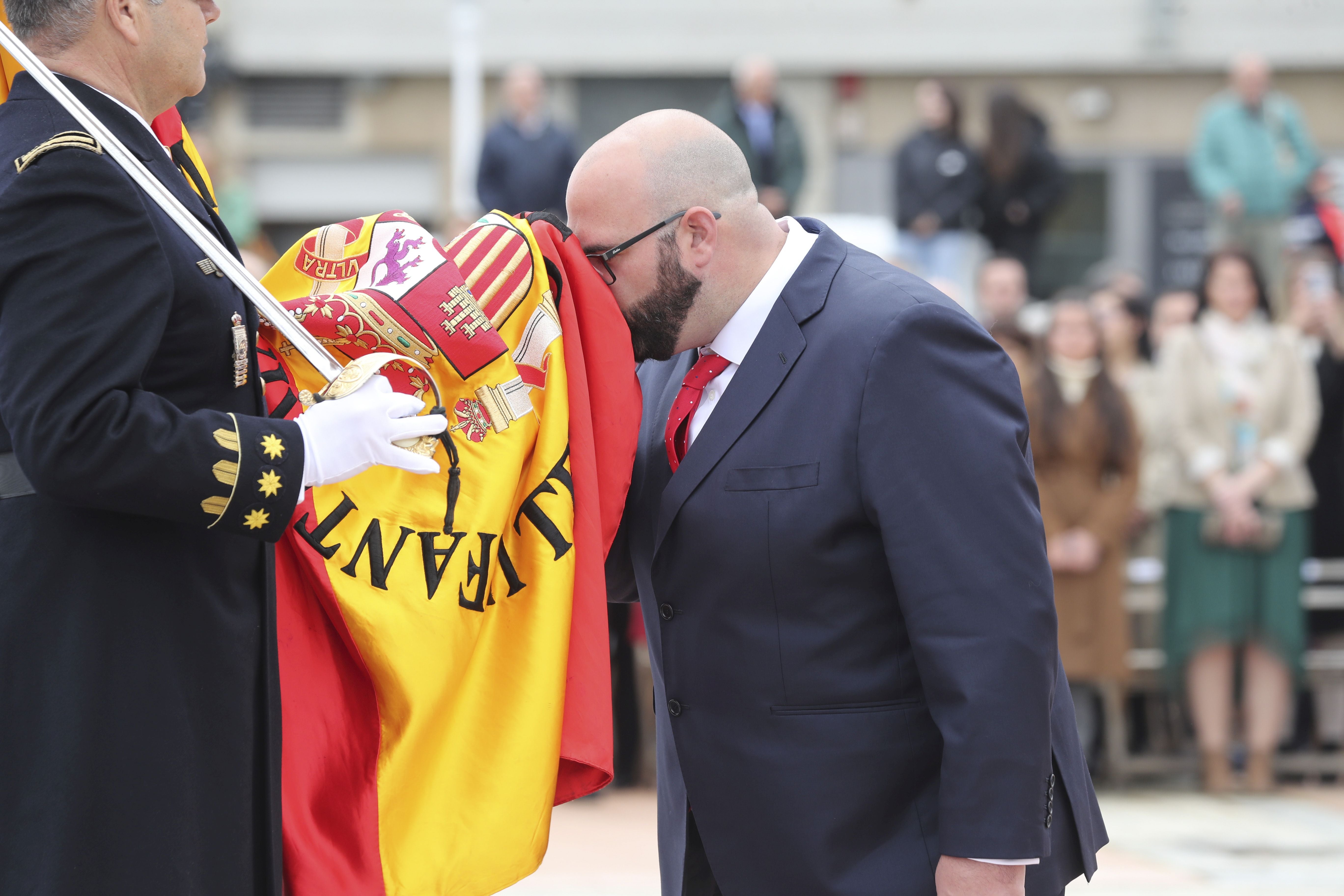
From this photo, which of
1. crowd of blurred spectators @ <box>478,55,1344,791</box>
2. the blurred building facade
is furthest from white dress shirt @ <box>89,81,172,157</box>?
the blurred building facade

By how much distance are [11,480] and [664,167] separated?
1167 millimetres

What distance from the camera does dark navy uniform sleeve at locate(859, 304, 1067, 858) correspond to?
2453 mm

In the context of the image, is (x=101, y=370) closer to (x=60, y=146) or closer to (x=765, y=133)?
(x=60, y=146)

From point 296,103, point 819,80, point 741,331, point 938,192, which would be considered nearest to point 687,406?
point 741,331

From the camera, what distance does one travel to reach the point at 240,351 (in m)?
2.37

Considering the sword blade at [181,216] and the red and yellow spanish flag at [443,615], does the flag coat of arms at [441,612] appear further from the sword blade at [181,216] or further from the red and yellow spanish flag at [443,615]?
the sword blade at [181,216]

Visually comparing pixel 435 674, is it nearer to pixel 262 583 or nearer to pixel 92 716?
pixel 262 583

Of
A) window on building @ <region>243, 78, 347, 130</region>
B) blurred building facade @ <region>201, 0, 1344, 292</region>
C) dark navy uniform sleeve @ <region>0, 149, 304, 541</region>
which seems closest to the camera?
dark navy uniform sleeve @ <region>0, 149, 304, 541</region>

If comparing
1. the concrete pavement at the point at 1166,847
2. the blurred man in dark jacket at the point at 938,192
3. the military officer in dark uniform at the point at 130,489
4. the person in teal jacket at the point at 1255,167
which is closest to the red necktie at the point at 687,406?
the military officer in dark uniform at the point at 130,489

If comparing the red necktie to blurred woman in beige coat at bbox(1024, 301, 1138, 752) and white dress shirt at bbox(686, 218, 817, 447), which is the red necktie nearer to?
white dress shirt at bbox(686, 218, 817, 447)

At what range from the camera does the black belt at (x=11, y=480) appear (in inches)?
87.7

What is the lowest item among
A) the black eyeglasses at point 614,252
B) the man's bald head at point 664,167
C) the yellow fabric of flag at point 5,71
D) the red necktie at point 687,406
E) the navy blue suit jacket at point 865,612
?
the navy blue suit jacket at point 865,612

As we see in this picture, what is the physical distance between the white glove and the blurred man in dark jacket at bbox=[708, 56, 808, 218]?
283 inches

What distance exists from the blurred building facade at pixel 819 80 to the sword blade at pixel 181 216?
12.3 metres
